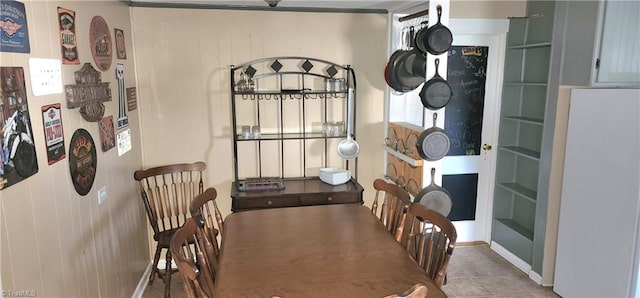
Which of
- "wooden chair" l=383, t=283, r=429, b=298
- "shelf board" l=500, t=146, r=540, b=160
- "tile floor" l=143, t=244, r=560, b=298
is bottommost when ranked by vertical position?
"tile floor" l=143, t=244, r=560, b=298

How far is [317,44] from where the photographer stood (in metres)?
3.47

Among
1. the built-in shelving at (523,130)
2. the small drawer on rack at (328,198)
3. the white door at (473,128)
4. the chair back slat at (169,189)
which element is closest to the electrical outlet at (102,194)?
the chair back slat at (169,189)

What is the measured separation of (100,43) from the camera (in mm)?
2512

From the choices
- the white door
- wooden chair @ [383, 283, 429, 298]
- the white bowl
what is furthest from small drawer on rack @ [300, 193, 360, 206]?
wooden chair @ [383, 283, 429, 298]

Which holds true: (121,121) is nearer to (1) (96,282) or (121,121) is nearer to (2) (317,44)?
(1) (96,282)

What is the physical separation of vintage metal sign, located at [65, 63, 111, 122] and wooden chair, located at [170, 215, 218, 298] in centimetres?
84

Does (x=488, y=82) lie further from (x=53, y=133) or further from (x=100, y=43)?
(x=53, y=133)

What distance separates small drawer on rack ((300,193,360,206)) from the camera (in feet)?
10.3

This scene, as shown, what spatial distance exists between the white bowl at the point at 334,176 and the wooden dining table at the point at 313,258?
774 mm

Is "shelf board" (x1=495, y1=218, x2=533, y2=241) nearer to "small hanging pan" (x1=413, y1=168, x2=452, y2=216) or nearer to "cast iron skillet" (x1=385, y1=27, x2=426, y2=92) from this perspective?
"small hanging pan" (x1=413, y1=168, x2=452, y2=216)

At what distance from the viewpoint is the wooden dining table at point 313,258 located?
64.4 inches

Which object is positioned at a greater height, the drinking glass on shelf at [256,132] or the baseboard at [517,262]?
the drinking glass on shelf at [256,132]

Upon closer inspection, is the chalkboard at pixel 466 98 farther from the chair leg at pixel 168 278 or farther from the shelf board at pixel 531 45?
the chair leg at pixel 168 278

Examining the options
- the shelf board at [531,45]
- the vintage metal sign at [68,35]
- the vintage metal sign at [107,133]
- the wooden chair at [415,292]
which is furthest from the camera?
the shelf board at [531,45]
